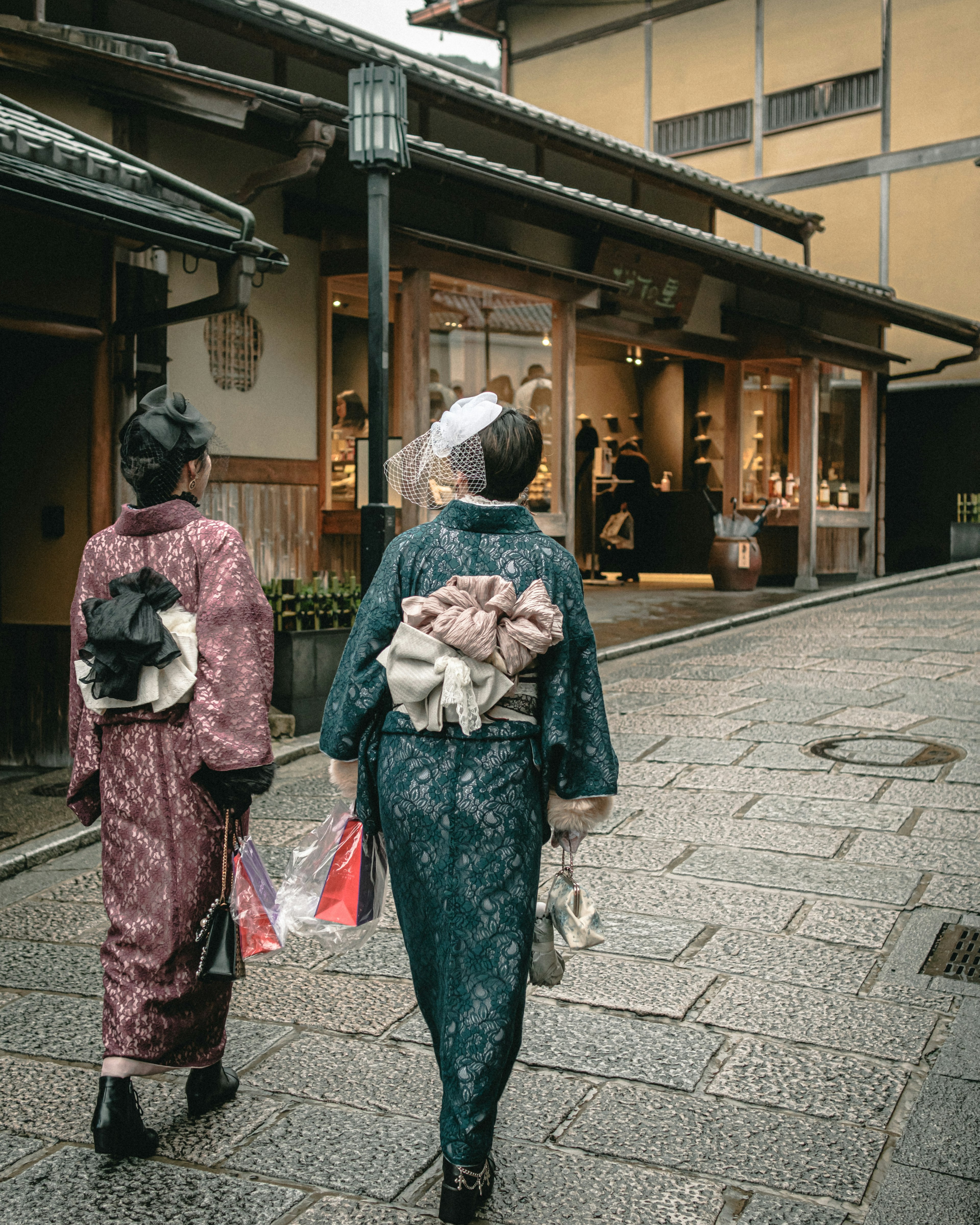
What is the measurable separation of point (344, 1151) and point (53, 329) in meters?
6.11

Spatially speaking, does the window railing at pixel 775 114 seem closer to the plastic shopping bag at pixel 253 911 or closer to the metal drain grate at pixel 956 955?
the metal drain grate at pixel 956 955

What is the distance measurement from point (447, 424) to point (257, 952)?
1.58 m

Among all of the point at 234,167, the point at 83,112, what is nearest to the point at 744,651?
the point at 234,167

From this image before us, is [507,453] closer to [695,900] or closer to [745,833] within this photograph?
[695,900]

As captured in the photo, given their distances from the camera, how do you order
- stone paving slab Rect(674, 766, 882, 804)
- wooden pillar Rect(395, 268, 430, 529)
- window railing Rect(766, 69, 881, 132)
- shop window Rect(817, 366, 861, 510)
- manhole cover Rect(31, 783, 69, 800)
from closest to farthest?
stone paving slab Rect(674, 766, 882, 804) < manhole cover Rect(31, 783, 69, 800) < wooden pillar Rect(395, 268, 430, 529) < shop window Rect(817, 366, 861, 510) < window railing Rect(766, 69, 881, 132)

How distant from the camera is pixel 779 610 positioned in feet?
45.2

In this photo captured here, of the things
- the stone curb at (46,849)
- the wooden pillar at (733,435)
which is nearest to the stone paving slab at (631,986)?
the stone curb at (46,849)

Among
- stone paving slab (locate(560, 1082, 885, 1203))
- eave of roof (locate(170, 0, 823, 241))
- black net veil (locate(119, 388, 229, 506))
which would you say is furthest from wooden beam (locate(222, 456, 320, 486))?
stone paving slab (locate(560, 1082, 885, 1203))

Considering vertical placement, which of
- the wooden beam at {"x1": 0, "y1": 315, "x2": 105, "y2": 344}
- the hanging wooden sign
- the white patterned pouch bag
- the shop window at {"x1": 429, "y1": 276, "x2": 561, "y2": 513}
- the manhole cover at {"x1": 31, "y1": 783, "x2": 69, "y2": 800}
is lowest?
the manhole cover at {"x1": 31, "y1": 783, "x2": 69, "y2": 800}

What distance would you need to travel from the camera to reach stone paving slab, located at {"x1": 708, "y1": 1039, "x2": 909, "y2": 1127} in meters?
3.37

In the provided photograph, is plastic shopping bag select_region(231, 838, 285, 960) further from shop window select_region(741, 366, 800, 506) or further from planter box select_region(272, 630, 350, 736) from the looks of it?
shop window select_region(741, 366, 800, 506)

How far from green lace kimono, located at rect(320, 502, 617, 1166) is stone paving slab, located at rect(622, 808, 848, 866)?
2.77 meters

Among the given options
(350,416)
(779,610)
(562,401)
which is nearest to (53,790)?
(350,416)

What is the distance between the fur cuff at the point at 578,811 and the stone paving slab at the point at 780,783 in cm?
360
